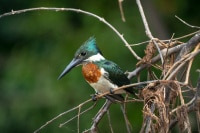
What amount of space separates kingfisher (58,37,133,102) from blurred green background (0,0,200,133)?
2.97 meters

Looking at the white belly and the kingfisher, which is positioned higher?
the kingfisher

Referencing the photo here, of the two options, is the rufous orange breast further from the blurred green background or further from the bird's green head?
the blurred green background

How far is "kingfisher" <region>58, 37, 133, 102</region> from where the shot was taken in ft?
13.7

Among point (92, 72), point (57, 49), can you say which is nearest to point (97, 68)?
point (92, 72)

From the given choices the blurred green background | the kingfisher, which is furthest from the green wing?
the blurred green background

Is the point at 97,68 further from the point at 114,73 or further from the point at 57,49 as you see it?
the point at 57,49

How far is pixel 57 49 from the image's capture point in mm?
7957

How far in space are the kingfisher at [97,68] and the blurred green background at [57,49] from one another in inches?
117

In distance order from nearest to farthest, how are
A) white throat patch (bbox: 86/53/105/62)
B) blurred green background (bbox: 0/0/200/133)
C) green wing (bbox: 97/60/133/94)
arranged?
green wing (bbox: 97/60/133/94)
white throat patch (bbox: 86/53/105/62)
blurred green background (bbox: 0/0/200/133)

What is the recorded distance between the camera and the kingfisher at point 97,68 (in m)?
4.17

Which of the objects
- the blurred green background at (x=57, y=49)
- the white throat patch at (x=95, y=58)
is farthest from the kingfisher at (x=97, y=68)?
the blurred green background at (x=57, y=49)

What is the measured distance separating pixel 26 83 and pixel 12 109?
1.32 feet

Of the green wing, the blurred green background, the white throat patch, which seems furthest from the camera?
the blurred green background

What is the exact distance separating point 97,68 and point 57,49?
12.0 feet
